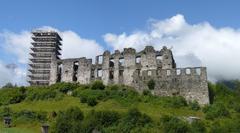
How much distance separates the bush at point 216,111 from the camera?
64438mm

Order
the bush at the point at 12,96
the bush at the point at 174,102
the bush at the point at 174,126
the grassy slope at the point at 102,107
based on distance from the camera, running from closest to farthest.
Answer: the bush at the point at 174,126
the grassy slope at the point at 102,107
the bush at the point at 174,102
the bush at the point at 12,96

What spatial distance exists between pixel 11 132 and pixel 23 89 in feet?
98.7

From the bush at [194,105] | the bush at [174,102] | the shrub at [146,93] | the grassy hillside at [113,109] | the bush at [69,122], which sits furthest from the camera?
the shrub at [146,93]

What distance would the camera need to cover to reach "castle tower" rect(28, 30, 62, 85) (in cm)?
9994

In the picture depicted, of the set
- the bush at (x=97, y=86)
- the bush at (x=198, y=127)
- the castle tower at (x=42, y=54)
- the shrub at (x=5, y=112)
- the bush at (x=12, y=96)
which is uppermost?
the castle tower at (x=42, y=54)

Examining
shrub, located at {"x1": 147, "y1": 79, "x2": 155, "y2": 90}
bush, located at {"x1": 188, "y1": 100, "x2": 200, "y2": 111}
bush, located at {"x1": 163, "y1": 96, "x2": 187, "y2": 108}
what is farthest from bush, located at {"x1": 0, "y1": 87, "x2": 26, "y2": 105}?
bush, located at {"x1": 188, "y1": 100, "x2": 200, "y2": 111}

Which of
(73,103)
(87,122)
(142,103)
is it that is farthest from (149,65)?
(87,122)

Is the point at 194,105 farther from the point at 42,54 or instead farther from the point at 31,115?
the point at 42,54

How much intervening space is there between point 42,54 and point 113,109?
144 ft

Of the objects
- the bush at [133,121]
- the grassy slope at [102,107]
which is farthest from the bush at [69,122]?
the bush at [133,121]

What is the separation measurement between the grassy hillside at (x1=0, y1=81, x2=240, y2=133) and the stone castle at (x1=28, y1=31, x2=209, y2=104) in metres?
2.75

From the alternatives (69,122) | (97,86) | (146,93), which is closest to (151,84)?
(146,93)

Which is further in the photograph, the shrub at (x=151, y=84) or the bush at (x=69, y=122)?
the shrub at (x=151, y=84)

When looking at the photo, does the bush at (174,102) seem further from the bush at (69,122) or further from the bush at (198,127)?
the bush at (69,122)
